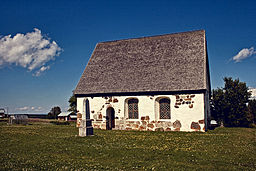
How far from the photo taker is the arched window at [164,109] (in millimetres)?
22828

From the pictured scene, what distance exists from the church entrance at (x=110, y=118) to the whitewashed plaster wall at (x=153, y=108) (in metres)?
0.57

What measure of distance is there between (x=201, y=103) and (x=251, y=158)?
Answer: 11311mm

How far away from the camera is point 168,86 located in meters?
22.4

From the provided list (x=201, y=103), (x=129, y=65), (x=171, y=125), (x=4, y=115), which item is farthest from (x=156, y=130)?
(x=4, y=115)

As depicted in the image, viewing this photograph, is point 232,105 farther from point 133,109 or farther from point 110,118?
point 110,118

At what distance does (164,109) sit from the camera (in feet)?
75.4

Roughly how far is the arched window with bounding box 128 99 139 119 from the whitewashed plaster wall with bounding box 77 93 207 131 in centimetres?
39

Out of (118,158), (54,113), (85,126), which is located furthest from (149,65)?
(54,113)

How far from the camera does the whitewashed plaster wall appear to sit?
2144 cm

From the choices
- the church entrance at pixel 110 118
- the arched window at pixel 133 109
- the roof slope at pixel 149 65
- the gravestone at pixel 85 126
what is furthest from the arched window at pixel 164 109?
the gravestone at pixel 85 126

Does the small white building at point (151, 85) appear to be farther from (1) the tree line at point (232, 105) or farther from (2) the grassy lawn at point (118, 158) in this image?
(2) the grassy lawn at point (118, 158)

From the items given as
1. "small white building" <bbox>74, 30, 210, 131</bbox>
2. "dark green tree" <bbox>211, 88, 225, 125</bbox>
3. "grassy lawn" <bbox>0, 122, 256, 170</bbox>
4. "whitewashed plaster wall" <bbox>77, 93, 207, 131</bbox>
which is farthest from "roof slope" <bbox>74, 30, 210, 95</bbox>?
"grassy lawn" <bbox>0, 122, 256, 170</bbox>

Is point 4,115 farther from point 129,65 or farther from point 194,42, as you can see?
point 194,42

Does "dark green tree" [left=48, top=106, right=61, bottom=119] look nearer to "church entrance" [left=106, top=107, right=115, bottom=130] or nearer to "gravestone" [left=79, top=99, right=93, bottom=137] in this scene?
"church entrance" [left=106, top=107, right=115, bottom=130]
